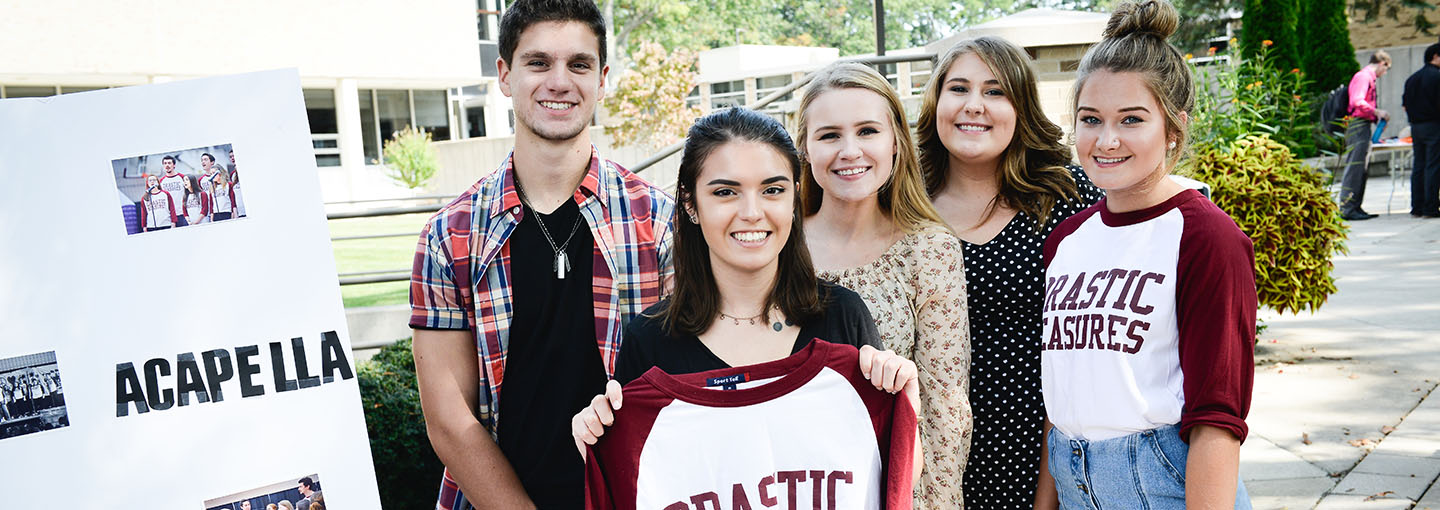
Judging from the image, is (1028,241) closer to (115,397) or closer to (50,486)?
(115,397)

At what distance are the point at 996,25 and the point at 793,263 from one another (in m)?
4.63

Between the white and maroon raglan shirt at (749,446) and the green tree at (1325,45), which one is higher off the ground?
the green tree at (1325,45)

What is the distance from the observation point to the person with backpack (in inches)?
477

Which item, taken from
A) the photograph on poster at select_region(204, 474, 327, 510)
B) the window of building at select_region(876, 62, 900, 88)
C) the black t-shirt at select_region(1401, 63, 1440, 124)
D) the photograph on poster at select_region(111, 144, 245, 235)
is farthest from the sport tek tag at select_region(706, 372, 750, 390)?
the black t-shirt at select_region(1401, 63, 1440, 124)

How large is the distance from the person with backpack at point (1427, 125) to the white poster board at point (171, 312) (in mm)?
13495

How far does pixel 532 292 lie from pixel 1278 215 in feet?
17.5

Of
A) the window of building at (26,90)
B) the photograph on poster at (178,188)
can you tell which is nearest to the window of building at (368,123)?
the window of building at (26,90)

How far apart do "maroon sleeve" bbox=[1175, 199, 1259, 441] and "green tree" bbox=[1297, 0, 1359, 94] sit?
1811cm

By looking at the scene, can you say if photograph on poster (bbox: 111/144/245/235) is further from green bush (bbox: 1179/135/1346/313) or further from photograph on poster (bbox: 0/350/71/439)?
green bush (bbox: 1179/135/1346/313)

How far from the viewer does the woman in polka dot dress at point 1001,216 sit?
8.74 feet

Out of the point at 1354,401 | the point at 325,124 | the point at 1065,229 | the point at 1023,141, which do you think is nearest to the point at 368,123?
the point at 325,124

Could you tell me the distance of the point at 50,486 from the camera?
2.41 m

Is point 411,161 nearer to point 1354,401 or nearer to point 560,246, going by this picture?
point 1354,401

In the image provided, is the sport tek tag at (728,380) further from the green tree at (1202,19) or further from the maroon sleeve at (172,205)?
the green tree at (1202,19)
